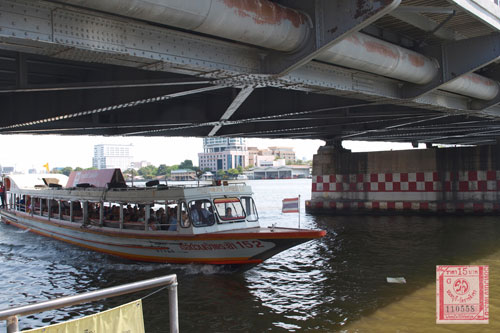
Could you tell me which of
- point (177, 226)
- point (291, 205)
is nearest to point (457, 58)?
point (291, 205)

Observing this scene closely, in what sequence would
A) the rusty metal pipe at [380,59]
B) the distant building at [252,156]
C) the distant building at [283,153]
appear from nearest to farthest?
the rusty metal pipe at [380,59], the distant building at [252,156], the distant building at [283,153]

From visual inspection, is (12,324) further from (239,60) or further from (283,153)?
(283,153)

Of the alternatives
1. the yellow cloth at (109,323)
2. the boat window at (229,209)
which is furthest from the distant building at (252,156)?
the yellow cloth at (109,323)

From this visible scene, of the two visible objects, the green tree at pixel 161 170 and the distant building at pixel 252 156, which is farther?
the distant building at pixel 252 156

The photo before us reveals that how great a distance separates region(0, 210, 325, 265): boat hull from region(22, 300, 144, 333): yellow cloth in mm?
8342

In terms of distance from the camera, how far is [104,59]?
7.30 m

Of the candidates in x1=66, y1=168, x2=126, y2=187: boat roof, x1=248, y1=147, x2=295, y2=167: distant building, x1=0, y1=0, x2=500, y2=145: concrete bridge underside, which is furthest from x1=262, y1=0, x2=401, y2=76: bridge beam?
x1=248, y1=147, x2=295, y2=167: distant building

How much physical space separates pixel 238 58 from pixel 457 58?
253 inches

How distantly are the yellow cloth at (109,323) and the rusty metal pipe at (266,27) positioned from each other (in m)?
4.07

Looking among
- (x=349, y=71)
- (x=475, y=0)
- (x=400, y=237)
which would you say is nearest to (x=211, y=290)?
(x=349, y=71)

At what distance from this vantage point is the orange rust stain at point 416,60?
1144 cm

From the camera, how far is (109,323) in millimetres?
3244

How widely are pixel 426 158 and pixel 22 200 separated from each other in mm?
21959

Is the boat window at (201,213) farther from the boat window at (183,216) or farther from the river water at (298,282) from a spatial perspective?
the river water at (298,282)
